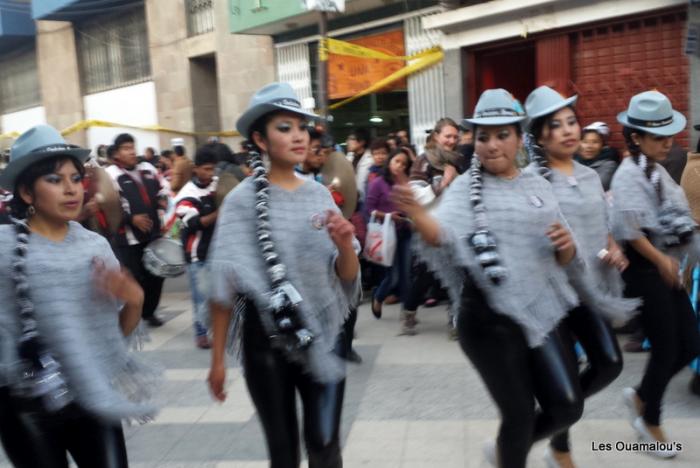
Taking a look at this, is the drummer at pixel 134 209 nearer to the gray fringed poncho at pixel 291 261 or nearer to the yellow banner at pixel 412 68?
the gray fringed poncho at pixel 291 261

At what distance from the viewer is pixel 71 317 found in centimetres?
253

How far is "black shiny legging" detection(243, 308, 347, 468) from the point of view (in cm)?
273

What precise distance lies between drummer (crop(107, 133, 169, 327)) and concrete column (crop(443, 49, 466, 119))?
5.80 meters

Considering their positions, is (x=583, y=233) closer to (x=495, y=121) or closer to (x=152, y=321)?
(x=495, y=121)

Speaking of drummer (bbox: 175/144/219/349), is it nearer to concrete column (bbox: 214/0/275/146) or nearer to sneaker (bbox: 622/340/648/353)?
sneaker (bbox: 622/340/648/353)

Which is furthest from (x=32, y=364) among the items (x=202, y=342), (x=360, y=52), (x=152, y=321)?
(x=360, y=52)

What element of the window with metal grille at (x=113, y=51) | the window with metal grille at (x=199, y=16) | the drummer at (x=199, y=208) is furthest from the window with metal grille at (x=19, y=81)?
the drummer at (x=199, y=208)

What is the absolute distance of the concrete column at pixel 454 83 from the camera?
11578 millimetres

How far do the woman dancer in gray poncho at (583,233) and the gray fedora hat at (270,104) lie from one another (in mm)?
1243

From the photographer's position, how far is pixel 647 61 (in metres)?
9.71

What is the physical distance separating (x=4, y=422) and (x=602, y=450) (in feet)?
9.52

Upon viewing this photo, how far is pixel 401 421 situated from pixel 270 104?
243cm

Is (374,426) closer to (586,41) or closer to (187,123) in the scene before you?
(586,41)

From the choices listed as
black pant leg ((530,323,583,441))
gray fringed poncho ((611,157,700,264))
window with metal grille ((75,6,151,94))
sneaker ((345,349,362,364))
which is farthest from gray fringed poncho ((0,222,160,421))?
window with metal grille ((75,6,151,94))
